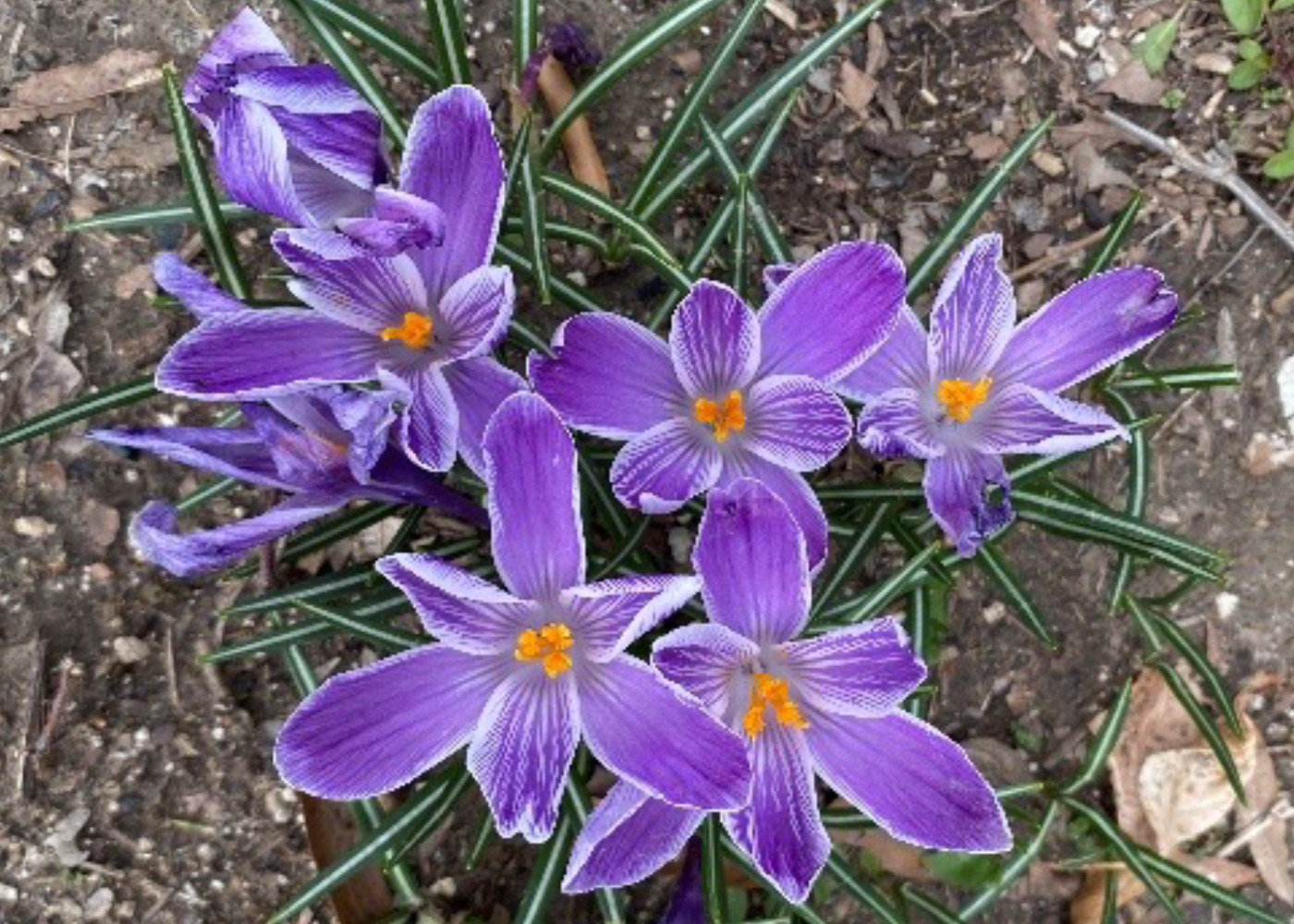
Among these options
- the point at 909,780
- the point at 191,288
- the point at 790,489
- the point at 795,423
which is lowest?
the point at 909,780

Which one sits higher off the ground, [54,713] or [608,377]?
[608,377]

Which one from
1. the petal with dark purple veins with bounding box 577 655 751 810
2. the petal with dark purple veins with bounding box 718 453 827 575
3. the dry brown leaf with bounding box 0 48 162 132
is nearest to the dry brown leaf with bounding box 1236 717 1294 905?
the petal with dark purple veins with bounding box 718 453 827 575

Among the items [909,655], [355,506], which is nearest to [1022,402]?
[909,655]

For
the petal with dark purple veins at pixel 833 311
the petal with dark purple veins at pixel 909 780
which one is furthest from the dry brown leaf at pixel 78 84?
the petal with dark purple veins at pixel 909 780

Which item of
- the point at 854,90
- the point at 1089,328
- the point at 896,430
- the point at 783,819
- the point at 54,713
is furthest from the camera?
the point at 854,90

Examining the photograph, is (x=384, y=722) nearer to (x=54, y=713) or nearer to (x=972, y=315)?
(x=972, y=315)

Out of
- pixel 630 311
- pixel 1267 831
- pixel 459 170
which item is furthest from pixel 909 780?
pixel 1267 831
